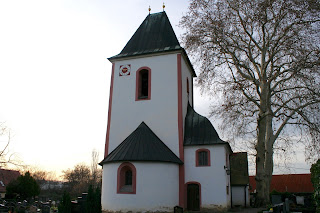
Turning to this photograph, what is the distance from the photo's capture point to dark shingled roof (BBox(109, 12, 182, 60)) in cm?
2109

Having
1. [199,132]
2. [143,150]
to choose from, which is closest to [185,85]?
[199,132]

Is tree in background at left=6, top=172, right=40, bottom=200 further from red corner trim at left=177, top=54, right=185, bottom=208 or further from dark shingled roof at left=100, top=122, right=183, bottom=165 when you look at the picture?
red corner trim at left=177, top=54, right=185, bottom=208

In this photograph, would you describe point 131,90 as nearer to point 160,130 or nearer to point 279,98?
point 160,130

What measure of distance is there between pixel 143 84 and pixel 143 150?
20.0 ft

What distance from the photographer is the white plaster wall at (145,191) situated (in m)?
15.9

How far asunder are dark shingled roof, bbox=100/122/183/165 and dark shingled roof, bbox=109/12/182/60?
6.00m

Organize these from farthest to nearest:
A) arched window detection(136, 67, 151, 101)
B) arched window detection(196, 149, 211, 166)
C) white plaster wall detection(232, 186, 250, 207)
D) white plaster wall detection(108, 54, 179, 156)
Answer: white plaster wall detection(232, 186, 250, 207)
arched window detection(136, 67, 151, 101)
white plaster wall detection(108, 54, 179, 156)
arched window detection(196, 149, 211, 166)

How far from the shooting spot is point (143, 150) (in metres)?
16.9

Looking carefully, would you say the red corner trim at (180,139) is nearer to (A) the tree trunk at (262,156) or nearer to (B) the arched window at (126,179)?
(B) the arched window at (126,179)

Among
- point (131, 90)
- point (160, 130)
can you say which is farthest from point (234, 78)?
point (131, 90)

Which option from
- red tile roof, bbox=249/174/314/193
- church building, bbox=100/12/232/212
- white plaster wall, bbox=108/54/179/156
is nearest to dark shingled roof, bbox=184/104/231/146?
church building, bbox=100/12/232/212

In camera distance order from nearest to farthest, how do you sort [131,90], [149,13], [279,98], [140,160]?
[140,160] < [279,98] < [131,90] < [149,13]

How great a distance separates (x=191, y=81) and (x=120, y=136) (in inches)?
330

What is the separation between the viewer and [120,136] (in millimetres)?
19750
